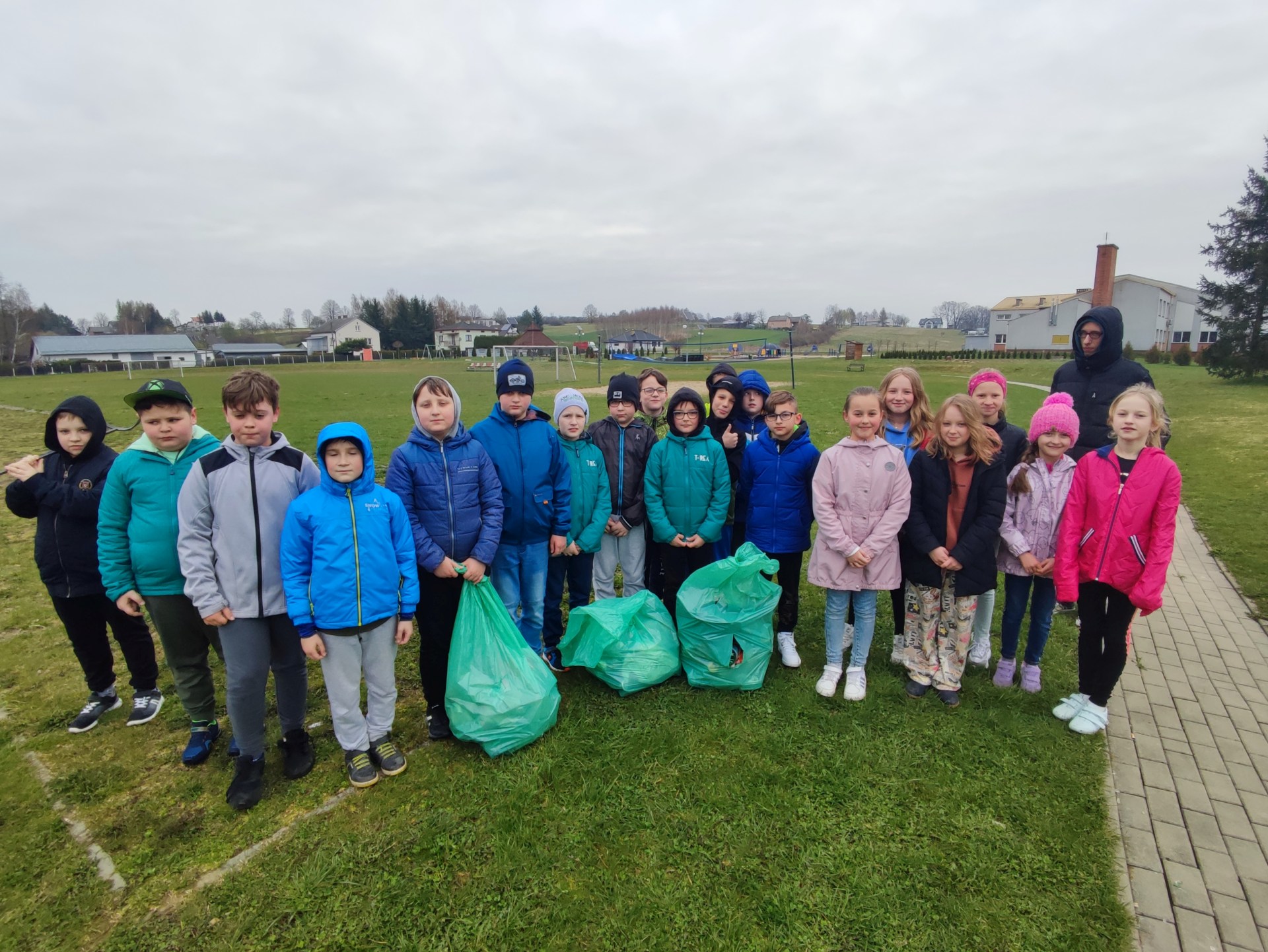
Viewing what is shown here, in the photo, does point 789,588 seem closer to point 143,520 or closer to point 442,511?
point 442,511

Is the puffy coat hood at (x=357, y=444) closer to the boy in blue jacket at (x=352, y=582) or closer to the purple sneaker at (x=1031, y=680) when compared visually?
the boy in blue jacket at (x=352, y=582)

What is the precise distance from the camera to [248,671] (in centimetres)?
274

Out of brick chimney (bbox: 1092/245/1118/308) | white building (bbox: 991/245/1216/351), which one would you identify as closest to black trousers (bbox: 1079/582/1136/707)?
brick chimney (bbox: 1092/245/1118/308)

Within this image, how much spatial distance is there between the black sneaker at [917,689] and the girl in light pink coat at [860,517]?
0.25 m

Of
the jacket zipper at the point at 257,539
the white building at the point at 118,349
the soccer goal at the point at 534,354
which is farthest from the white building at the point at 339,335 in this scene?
the jacket zipper at the point at 257,539

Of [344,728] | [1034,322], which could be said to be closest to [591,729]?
[344,728]

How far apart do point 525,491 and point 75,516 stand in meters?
2.26

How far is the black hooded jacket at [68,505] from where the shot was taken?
9.98 feet

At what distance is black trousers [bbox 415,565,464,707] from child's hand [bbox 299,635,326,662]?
1.65 feet

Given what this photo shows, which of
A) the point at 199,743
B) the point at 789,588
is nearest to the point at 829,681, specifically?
the point at 789,588

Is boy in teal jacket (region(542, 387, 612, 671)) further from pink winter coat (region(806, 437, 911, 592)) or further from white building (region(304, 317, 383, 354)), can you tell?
white building (region(304, 317, 383, 354))

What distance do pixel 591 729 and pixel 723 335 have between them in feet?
239

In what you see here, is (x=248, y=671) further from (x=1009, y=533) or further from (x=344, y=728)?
(x=1009, y=533)

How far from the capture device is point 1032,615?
145 inches
